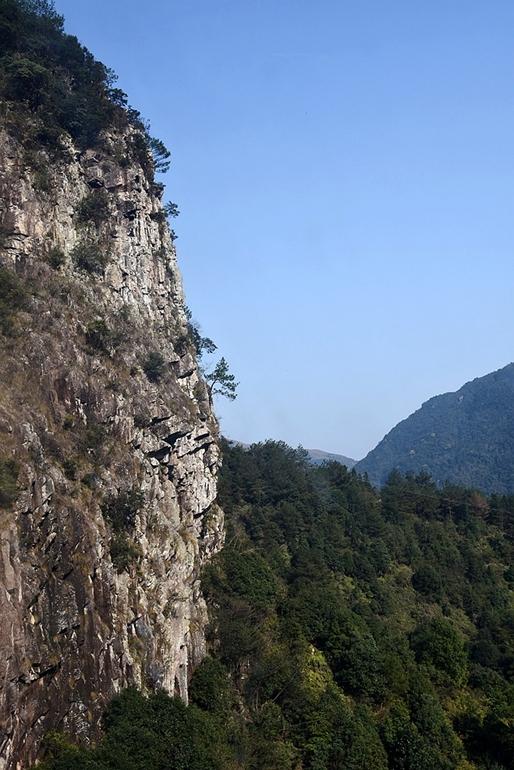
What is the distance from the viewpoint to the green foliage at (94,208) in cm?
4375

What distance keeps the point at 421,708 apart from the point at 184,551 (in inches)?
645

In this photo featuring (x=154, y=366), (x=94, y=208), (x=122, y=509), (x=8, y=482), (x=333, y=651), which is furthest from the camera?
(x=94, y=208)

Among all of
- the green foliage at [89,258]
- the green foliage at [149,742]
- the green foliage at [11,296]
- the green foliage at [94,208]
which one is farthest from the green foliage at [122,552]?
the green foliage at [94,208]

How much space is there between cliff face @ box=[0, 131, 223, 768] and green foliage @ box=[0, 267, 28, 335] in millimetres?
326

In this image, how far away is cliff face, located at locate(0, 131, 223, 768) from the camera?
952 inches

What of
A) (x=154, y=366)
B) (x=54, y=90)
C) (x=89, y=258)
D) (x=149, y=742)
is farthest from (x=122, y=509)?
(x=54, y=90)

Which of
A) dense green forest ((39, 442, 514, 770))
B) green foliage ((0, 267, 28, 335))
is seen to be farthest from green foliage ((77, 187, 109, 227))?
dense green forest ((39, 442, 514, 770))

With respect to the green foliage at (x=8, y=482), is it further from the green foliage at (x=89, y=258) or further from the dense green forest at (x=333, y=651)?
the green foliage at (x=89, y=258)

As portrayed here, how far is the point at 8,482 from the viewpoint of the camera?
24.2m

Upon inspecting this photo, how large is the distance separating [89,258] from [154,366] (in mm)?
8219

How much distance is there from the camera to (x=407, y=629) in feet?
166

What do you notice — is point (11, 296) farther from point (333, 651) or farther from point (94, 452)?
Answer: point (333, 651)

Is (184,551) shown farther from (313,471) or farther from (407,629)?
(313,471)

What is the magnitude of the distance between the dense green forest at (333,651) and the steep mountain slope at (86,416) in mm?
Result: 2405
